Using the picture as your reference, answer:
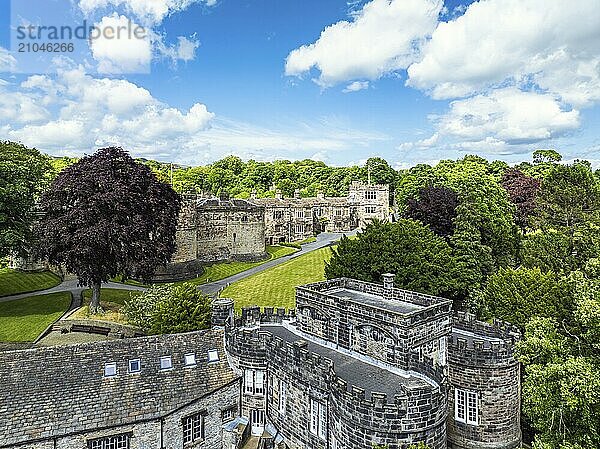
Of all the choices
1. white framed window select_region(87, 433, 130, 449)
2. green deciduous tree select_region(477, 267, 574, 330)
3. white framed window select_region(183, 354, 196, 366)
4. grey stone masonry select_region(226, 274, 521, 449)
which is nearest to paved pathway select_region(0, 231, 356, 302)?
white framed window select_region(183, 354, 196, 366)

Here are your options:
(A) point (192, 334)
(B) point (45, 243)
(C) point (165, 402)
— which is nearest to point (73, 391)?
(C) point (165, 402)

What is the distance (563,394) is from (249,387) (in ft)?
44.2

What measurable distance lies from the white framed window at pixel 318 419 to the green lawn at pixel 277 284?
1900 centimetres

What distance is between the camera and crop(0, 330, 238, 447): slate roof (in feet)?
58.4

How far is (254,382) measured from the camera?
2170cm

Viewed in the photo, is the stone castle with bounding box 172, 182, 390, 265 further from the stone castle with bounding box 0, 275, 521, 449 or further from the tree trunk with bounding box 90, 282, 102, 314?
the stone castle with bounding box 0, 275, 521, 449

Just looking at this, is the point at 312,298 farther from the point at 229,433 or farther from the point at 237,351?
the point at 229,433

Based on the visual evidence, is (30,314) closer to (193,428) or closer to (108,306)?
(108,306)

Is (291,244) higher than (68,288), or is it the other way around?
(291,244)

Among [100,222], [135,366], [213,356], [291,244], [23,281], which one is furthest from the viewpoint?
[291,244]

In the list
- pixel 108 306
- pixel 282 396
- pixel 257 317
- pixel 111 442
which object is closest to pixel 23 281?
pixel 108 306

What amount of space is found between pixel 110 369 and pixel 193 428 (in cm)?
471

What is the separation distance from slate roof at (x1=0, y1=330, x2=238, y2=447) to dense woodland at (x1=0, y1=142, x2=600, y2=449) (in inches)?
558

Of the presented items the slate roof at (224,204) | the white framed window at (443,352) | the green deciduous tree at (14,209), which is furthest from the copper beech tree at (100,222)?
the white framed window at (443,352)
